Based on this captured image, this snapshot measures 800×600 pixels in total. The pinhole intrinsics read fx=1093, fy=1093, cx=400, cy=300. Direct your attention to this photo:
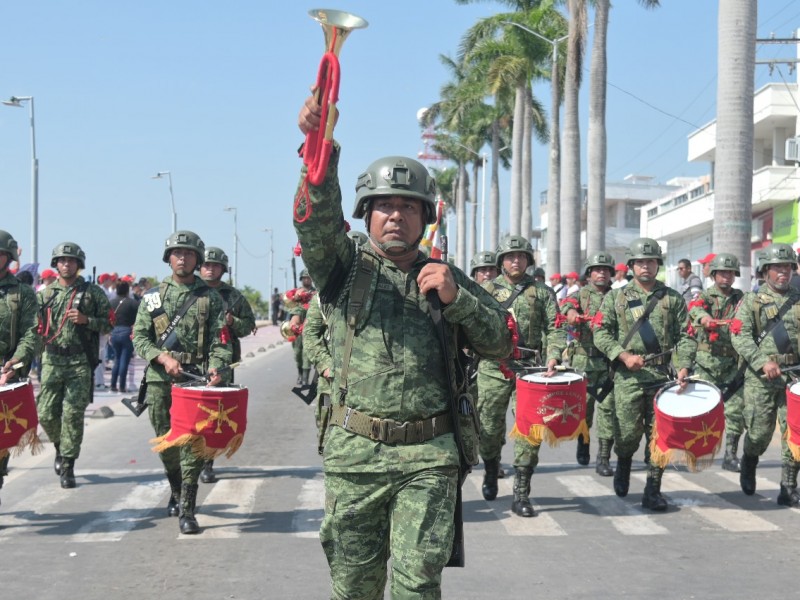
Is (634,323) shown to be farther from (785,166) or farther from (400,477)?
(785,166)

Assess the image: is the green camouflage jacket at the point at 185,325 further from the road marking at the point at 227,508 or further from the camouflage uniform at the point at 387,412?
the camouflage uniform at the point at 387,412

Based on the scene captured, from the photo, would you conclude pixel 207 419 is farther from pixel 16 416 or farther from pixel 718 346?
pixel 718 346

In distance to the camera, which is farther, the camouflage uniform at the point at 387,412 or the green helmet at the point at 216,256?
the green helmet at the point at 216,256

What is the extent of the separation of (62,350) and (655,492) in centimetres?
574

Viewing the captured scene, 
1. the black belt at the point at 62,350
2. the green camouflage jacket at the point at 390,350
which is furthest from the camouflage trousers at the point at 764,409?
the black belt at the point at 62,350

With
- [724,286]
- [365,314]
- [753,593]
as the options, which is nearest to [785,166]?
[724,286]

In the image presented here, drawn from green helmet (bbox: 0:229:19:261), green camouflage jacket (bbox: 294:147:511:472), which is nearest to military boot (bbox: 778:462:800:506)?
green camouflage jacket (bbox: 294:147:511:472)

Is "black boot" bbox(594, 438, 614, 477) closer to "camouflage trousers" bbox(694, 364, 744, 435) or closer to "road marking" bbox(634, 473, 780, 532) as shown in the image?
"road marking" bbox(634, 473, 780, 532)

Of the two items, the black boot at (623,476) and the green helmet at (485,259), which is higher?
the green helmet at (485,259)

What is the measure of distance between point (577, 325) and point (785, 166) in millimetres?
29247

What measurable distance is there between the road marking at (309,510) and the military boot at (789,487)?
4019 millimetres

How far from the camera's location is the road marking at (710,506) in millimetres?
8727

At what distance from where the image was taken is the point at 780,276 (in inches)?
393

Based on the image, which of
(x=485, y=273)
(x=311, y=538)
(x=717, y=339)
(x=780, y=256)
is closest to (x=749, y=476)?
(x=780, y=256)
